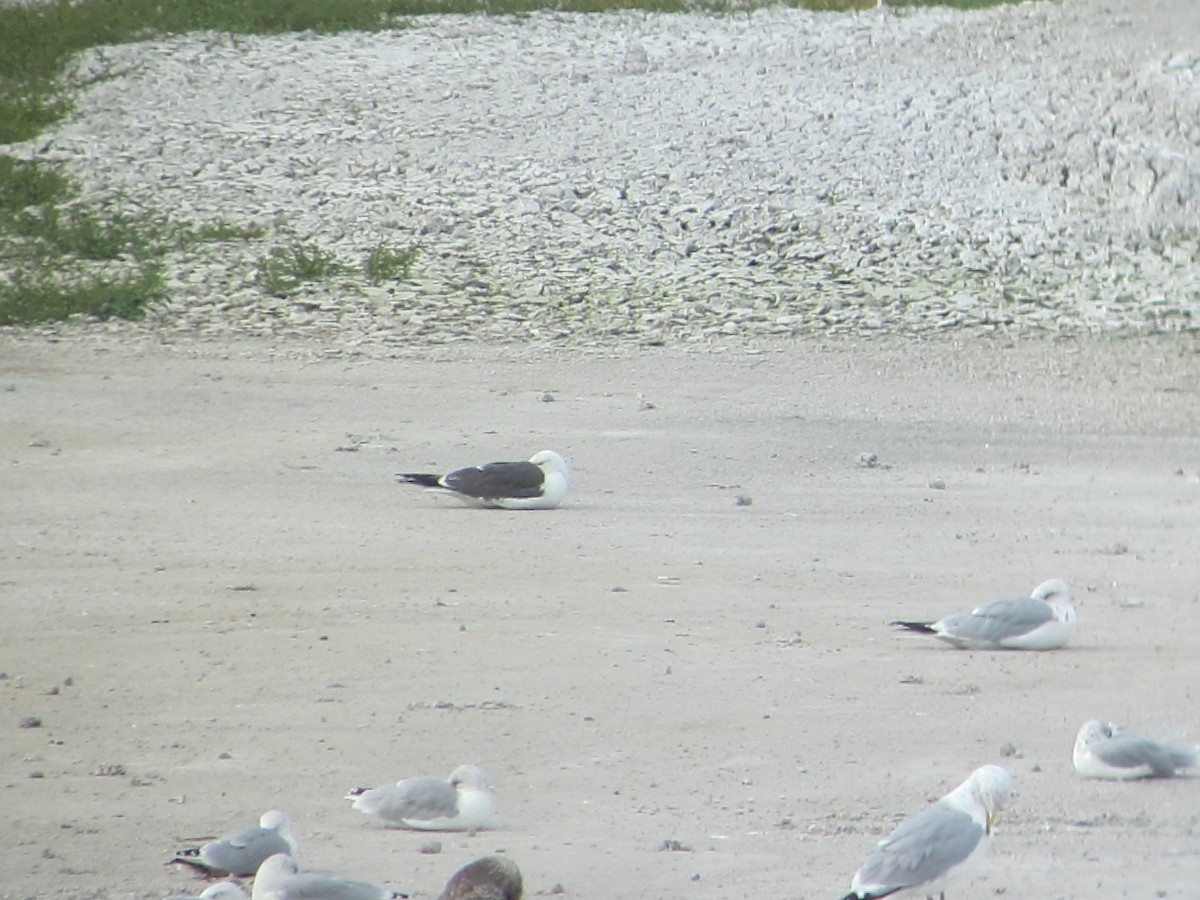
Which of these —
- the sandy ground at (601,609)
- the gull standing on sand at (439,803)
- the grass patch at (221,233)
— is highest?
the grass patch at (221,233)

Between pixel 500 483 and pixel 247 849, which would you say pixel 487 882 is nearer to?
pixel 247 849

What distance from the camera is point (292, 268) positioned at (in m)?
15.4

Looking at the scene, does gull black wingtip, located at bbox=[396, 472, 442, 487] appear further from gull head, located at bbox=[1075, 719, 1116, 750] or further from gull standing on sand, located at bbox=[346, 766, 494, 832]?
gull head, located at bbox=[1075, 719, 1116, 750]

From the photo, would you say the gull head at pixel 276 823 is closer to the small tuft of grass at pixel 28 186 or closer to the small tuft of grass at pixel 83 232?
the small tuft of grass at pixel 83 232

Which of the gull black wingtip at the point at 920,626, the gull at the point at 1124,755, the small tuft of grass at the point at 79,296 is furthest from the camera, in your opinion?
the small tuft of grass at the point at 79,296

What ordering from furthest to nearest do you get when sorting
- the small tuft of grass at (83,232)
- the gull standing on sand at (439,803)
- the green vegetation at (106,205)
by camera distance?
the small tuft of grass at (83,232) < the green vegetation at (106,205) < the gull standing on sand at (439,803)

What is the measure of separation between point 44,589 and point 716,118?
11.2 metres

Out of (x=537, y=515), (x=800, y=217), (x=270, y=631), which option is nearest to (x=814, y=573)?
(x=537, y=515)

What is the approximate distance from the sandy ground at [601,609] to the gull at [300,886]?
350 mm

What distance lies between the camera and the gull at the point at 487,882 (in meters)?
4.36

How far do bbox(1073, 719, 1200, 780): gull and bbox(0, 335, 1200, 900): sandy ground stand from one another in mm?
57

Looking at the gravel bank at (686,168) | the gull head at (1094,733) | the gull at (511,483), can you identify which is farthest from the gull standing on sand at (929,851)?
the gravel bank at (686,168)

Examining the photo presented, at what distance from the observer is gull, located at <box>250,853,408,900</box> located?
4.50m

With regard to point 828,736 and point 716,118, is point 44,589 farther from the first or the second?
point 716,118
